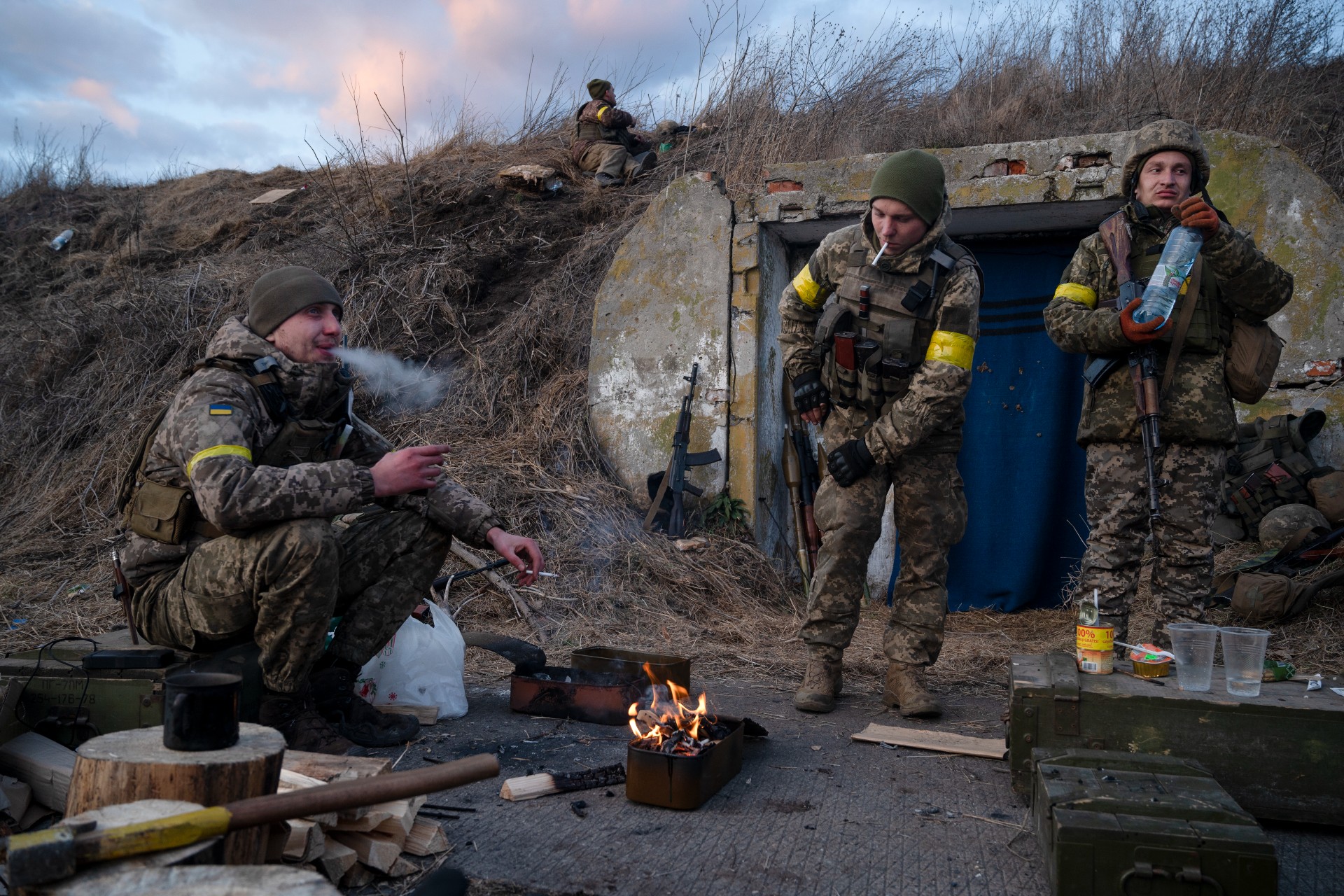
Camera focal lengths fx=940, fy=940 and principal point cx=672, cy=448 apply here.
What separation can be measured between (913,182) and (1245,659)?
205 cm

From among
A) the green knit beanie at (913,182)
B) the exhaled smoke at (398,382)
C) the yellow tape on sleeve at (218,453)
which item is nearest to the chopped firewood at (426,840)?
the yellow tape on sleeve at (218,453)

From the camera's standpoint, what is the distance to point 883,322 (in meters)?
3.90

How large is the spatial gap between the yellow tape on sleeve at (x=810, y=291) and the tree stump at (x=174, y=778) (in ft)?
9.60

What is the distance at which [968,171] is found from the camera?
19.5 feet

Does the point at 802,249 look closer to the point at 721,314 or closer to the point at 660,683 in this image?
the point at 721,314

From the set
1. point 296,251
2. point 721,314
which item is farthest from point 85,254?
point 721,314

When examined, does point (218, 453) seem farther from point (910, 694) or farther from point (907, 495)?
point (910, 694)

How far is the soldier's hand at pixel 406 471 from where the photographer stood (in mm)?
3195

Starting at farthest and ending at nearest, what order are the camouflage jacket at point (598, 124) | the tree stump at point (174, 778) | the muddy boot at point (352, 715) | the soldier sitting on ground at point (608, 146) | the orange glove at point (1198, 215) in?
the camouflage jacket at point (598, 124)
the soldier sitting on ground at point (608, 146)
the orange glove at point (1198, 215)
the muddy boot at point (352, 715)
the tree stump at point (174, 778)

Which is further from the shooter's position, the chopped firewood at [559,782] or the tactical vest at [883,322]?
the tactical vest at [883,322]

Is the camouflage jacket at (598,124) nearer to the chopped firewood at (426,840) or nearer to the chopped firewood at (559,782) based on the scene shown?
the chopped firewood at (559,782)

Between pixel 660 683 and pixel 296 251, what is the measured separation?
271 inches

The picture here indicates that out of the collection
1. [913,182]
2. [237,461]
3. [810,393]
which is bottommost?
[237,461]

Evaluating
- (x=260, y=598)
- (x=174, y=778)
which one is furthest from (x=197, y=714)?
(x=260, y=598)
